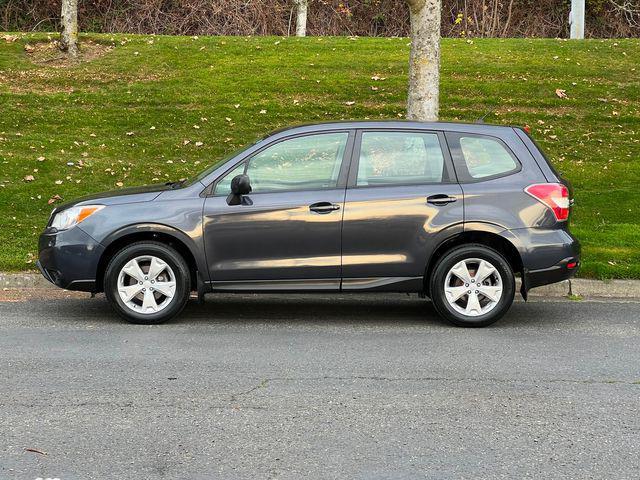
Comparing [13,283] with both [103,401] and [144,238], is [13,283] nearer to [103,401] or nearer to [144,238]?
[144,238]

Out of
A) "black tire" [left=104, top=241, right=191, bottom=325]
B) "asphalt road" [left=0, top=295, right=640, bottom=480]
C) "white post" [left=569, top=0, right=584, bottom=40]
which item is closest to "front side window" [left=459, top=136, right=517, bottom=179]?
"asphalt road" [left=0, top=295, right=640, bottom=480]

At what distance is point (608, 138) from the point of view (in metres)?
15.1

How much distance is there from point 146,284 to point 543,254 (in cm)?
327

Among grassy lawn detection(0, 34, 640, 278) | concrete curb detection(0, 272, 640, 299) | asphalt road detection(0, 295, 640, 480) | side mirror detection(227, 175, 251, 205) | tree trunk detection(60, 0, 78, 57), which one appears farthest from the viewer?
tree trunk detection(60, 0, 78, 57)

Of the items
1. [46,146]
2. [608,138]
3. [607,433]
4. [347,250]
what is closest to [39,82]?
[46,146]

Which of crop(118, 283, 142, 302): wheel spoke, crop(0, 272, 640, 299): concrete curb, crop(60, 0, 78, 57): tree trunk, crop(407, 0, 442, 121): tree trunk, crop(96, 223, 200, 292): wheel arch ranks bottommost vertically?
crop(0, 272, 640, 299): concrete curb

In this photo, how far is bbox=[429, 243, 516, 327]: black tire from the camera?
25.1ft

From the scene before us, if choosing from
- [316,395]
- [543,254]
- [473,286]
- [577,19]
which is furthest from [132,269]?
[577,19]

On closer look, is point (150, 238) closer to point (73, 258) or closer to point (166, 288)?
point (166, 288)

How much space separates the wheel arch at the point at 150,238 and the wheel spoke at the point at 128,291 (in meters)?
0.29

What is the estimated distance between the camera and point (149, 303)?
7660 mm

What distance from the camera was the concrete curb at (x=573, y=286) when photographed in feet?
30.3

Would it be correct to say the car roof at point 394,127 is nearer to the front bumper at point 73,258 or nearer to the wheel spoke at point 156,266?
the wheel spoke at point 156,266

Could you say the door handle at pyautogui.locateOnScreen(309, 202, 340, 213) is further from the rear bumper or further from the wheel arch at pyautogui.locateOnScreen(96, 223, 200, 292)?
the rear bumper
